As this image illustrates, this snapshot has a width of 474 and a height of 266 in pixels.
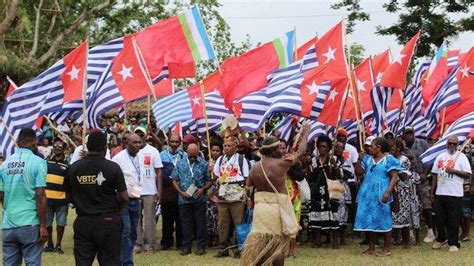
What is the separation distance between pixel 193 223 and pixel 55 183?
2.11 m

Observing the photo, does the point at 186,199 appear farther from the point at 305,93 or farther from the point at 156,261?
the point at 305,93

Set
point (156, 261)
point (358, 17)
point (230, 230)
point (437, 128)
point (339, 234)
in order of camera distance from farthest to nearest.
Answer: point (358, 17) → point (437, 128) → point (339, 234) → point (230, 230) → point (156, 261)

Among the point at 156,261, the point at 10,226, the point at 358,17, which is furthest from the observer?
the point at 358,17

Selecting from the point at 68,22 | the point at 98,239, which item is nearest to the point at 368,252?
the point at 98,239

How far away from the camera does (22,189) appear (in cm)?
820

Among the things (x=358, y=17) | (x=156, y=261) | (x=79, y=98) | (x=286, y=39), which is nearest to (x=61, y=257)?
(x=156, y=261)

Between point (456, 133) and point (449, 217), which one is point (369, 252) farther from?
point (456, 133)

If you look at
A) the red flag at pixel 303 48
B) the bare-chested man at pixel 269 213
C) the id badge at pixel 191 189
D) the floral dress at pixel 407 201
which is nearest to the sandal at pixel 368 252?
the floral dress at pixel 407 201

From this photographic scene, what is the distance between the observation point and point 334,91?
1276 cm

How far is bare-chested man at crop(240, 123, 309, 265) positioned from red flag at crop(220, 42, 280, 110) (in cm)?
592

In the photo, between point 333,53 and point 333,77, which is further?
point 333,53

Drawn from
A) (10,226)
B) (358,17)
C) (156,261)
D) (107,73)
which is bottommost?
(156,261)

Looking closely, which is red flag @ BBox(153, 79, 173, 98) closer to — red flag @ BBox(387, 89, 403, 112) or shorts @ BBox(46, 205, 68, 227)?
red flag @ BBox(387, 89, 403, 112)

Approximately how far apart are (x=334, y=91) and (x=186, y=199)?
8.95 ft
